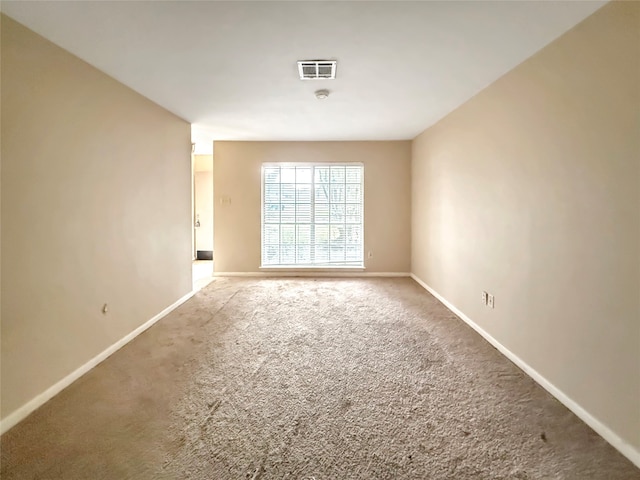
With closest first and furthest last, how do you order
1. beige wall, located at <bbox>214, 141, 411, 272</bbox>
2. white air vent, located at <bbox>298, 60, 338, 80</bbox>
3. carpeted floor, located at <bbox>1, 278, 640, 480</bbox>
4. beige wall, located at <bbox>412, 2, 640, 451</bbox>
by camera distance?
carpeted floor, located at <bbox>1, 278, 640, 480</bbox> → beige wall, located at <bbox>412, 2, 640, 451</bbox> → white air vent, located at <bbox>298, 60, 338, 80</bbox> → beige wall, located at <bbox>214, 141, 411, 272</bbox>

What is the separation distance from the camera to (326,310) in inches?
148

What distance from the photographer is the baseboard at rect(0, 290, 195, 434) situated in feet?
5.83

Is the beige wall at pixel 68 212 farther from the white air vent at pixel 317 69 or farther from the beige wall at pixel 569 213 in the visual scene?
the beige wall at pixel 569 213

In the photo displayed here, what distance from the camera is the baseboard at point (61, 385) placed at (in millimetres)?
1776

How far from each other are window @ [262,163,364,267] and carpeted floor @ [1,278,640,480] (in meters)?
2.63

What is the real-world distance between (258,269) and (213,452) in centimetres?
409

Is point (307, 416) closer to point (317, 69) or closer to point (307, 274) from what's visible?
point (317, 69)

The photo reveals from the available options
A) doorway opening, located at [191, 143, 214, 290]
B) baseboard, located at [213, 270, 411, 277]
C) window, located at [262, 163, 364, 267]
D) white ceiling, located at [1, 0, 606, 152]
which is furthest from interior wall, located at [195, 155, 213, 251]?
white ceiling, located at [1, 0, 606, 152]

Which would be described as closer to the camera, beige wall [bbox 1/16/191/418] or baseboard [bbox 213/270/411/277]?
beige wall [bbox 1/16/191/418]

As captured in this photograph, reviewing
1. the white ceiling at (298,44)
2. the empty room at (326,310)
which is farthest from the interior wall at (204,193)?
the white ceiling at (298,44)

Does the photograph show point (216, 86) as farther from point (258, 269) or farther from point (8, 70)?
point (258, 269)

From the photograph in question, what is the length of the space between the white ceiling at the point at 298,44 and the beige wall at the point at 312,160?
1976 mm

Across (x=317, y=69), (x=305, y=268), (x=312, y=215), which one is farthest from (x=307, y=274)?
(x=317, y=69)

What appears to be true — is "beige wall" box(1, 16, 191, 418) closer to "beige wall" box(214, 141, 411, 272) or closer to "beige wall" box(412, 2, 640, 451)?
"beige wall" box(214, 141, 411, 272)
